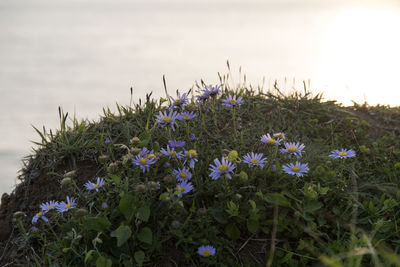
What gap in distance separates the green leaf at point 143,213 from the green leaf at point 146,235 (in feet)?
0.28

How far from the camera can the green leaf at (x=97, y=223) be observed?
2.74m

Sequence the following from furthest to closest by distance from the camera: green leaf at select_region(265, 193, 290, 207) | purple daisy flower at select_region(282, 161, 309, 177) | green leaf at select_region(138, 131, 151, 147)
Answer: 1. green leaf at select_region(138, 131, 151, 147)
2. purple daisy flower at select_region(282, 161, 309, 177)
3. green leaf at select_region(265, 193, 290, 207)

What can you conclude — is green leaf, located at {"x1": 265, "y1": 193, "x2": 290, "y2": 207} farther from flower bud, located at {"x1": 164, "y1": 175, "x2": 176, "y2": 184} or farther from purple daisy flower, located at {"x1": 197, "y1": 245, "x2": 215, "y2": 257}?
flower bud, located at {"x1": 164, "y1": 175, "x2": 176, "y2": 184}

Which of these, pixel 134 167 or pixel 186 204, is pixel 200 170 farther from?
pixel 134 167

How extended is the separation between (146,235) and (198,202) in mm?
481

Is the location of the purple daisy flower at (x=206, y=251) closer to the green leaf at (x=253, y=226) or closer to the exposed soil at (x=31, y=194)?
the green leaf at (x=253, y=226)

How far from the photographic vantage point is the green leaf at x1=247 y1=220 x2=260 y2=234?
275cm

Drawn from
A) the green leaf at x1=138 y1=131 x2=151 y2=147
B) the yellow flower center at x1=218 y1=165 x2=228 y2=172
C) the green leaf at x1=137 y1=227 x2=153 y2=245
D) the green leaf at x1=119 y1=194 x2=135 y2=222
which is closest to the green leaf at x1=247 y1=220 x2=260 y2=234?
the yellow flower center at x1=218 y1=165 x2=228 y2=172

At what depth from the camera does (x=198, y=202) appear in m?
3.00

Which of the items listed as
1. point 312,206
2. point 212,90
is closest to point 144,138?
point 212,90

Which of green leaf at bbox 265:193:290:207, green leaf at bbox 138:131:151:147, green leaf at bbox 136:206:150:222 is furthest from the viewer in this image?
green leaf at bbox 138:131:151:147

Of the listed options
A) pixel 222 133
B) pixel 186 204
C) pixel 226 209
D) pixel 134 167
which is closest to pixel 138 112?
pixel 222 133

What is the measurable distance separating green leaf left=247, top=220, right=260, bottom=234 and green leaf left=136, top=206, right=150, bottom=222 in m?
0.66

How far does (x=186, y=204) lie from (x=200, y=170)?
29 cm
